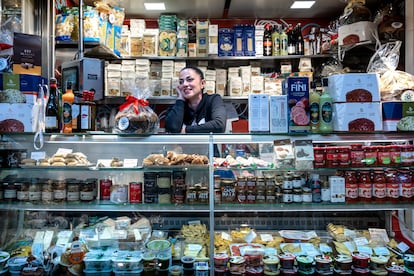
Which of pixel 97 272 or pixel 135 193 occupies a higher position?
pixel 135 193

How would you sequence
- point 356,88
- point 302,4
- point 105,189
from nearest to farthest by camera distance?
point 356,88, point 105,189, point 302,4

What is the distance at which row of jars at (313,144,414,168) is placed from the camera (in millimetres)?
2094

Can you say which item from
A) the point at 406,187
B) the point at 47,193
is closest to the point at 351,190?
the point at 406,187

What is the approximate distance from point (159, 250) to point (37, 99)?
3.43ft

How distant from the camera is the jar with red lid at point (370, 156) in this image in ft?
6.94

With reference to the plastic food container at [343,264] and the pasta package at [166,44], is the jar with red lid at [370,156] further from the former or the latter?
the pasta package at [166,44]

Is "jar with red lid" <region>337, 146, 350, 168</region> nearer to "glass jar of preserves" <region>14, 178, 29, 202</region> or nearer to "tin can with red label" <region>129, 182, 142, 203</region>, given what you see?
"tin can with red label" <region>129, 182, 142, 203</region>

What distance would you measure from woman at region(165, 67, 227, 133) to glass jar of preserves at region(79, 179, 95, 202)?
1105 millimetres

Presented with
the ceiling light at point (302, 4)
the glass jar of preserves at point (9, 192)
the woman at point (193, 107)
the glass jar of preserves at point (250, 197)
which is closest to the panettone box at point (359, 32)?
the ceiling light at point (302, 4)

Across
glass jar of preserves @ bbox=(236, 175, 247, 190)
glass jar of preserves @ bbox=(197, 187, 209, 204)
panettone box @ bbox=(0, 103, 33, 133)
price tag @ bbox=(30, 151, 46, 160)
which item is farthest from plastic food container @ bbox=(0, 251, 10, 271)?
glass jar of preserves @ bbox=(236, 175, 247, 190)

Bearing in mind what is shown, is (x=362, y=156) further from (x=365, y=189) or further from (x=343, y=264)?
(x=343, y=264)

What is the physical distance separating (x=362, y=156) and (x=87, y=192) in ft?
4.95

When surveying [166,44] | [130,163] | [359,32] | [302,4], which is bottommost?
[130,163]

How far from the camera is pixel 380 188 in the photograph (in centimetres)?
208
